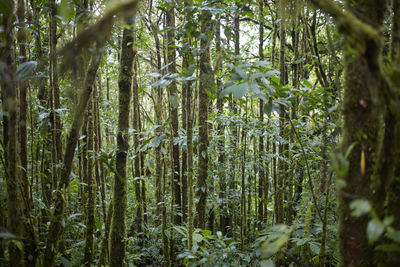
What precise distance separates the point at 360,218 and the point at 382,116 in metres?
0.46

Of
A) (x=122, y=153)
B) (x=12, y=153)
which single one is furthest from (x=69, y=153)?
(x=122, y=153)

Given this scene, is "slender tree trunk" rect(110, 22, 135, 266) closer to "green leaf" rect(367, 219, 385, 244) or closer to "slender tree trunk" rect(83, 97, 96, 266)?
"slender tree trunk" rect(83, 97, 96, 266)

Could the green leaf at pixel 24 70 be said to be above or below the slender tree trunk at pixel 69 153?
above

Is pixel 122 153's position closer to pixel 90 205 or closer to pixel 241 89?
pixel 90 205

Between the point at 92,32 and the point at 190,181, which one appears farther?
the point at 190,181

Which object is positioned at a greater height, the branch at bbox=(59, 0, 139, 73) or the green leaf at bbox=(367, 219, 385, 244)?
the branch at bbox=(59, 0, 139, 73)

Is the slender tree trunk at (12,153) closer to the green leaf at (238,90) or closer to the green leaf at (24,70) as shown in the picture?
the green leaf at (24,70)

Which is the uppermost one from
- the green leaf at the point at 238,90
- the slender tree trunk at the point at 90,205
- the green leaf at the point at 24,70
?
the green leaf at the point at 24,70

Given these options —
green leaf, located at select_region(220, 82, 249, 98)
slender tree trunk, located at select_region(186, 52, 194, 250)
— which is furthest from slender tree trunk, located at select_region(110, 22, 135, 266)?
green leaf, located at select_region(220, 82, 249, 98)

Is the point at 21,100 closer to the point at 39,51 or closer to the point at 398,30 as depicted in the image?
the point at 39,51

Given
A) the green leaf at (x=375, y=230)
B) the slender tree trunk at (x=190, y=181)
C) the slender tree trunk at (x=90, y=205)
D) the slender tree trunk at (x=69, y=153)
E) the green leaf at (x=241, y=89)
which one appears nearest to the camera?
the green leaf at (x=375, y=230)

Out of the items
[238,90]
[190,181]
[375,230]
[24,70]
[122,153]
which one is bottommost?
[190,181]

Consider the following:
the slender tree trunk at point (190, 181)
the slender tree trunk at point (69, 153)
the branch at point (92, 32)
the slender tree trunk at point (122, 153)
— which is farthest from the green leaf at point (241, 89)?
the slender tree trunk at point (122, 153)

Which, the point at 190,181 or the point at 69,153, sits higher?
the point at 69,153
